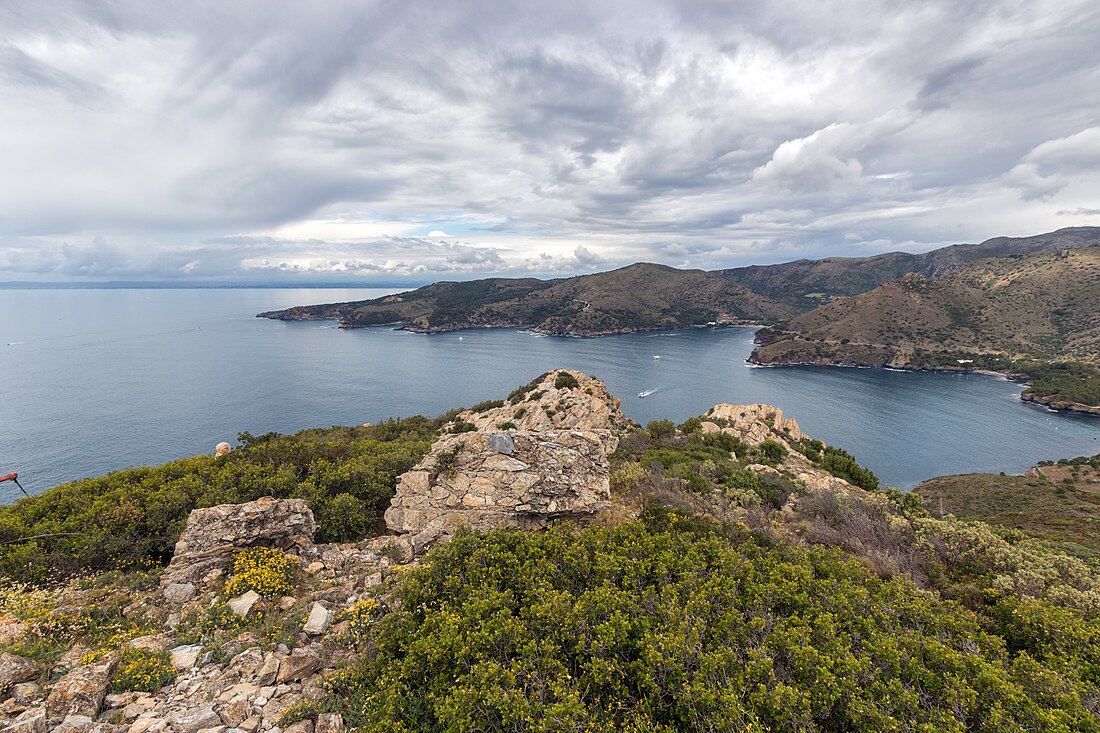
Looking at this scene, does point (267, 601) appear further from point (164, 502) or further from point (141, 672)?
point (164, 502)

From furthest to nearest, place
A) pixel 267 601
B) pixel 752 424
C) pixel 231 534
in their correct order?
pixel 752 424 → pixel 231 534 → pixel 267 601

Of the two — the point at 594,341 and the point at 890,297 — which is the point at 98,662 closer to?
the point at 594,341

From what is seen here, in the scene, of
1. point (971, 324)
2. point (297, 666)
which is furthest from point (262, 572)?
point (971, 324)

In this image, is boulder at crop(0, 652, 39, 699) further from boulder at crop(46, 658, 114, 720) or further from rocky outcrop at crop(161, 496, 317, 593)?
rocky outcrop at crop(161, 496, 317, 593)

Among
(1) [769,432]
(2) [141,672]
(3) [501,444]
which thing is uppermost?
(3) [501,444]

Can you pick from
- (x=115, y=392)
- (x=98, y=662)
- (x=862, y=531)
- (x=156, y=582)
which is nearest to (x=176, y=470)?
(x=156, y=582)

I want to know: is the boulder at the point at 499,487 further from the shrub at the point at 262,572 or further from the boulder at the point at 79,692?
the boulder at the point at 79,692

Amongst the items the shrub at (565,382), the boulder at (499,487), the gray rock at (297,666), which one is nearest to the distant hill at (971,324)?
the shrub at (565,382)
